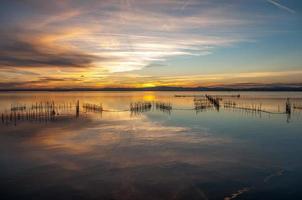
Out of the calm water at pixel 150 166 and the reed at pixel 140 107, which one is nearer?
the calm water at pixel 150 166

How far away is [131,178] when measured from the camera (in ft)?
45.7

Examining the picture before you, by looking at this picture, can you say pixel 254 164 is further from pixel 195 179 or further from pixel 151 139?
pixel 151 139

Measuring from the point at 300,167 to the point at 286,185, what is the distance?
3361 mm

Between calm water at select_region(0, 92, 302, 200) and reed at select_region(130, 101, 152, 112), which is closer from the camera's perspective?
calm water at select_region(0, 92, 302, 200)

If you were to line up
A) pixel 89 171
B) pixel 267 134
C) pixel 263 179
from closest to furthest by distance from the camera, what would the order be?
1. pixel 263 179
2. pixel 89 171
3. pixel 267 134

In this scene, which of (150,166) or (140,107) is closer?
(150,166)

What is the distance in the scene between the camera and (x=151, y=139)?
24234 millimetres

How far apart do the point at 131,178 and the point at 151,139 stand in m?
10.4

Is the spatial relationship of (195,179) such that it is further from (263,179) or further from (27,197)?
(27,197)

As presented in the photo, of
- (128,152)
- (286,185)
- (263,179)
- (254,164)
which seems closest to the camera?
(286,185)

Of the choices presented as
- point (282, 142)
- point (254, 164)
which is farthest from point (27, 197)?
point (282, 142)

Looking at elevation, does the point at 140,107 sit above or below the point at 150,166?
above

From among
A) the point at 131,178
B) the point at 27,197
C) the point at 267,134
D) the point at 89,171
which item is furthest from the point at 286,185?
the point at 267,134

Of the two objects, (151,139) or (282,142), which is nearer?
(282,142)
